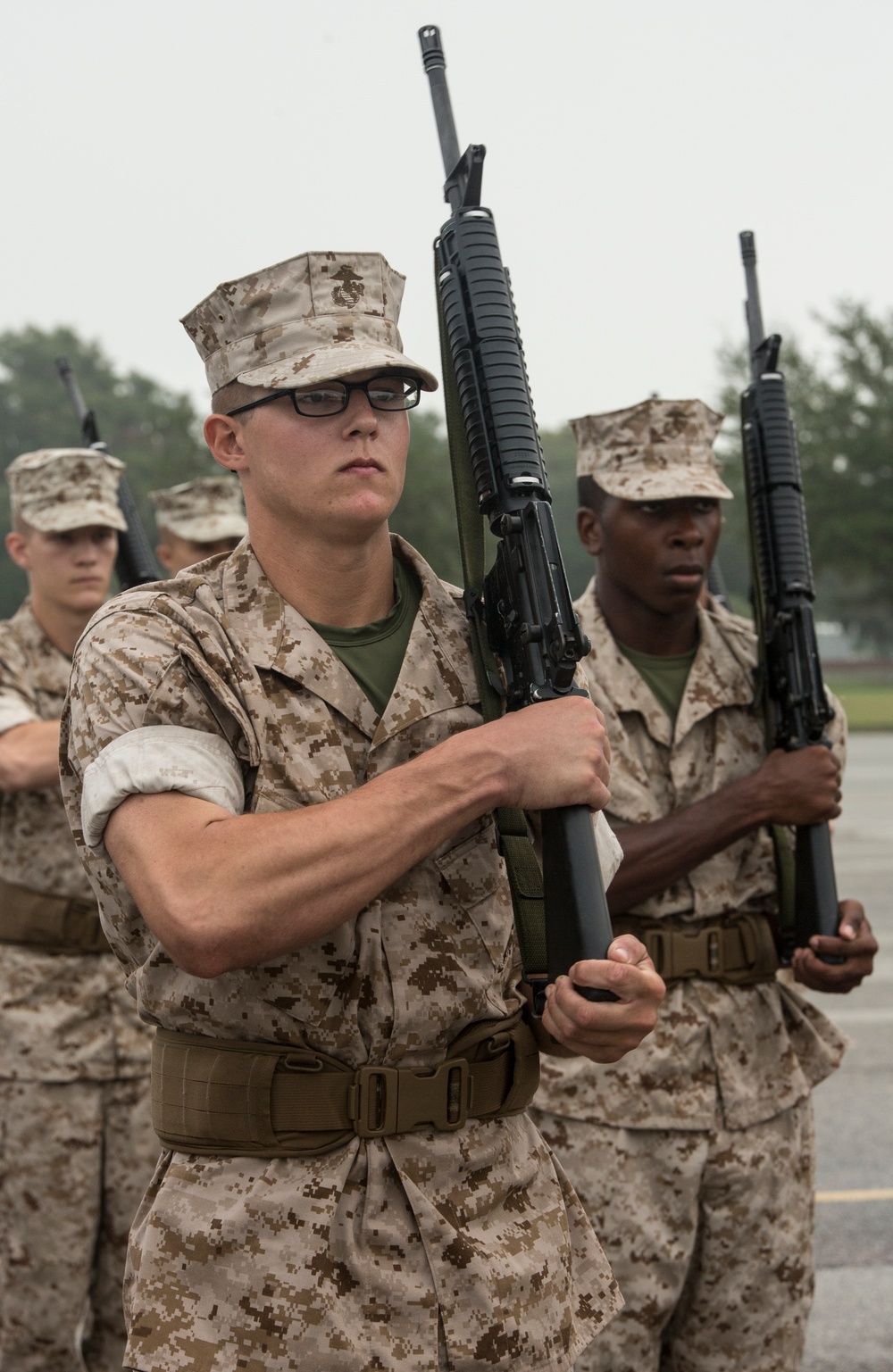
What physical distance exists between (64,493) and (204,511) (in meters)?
1.21

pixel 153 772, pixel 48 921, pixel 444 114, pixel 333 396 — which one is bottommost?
pixel 48 921

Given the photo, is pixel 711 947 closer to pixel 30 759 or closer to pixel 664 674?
pixel 664 674

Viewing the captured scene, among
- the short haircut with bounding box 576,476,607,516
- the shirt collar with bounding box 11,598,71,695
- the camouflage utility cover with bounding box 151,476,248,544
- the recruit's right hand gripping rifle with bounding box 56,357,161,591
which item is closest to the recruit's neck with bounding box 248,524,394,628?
the short haircut with bounding box 576,476,607,516

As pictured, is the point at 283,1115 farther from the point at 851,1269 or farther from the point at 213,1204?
the point at 851,1269

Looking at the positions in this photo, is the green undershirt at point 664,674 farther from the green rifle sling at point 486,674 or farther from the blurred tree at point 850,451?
the blurred tree at point 850,451

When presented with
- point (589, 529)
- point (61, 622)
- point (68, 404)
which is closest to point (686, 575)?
point (589, 529)

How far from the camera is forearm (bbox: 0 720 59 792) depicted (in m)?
3.87

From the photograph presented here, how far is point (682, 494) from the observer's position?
3592mm

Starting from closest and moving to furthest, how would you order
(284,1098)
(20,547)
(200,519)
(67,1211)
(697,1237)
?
(284,1098) < (697,1237) < (67,1211) < (20,547) < (200,519)

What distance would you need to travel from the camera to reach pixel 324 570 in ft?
7.59

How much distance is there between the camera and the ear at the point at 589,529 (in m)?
3.82

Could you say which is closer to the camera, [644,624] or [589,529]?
[644,624]

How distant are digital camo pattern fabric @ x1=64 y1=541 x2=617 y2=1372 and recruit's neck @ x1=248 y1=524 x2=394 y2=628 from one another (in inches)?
1.8

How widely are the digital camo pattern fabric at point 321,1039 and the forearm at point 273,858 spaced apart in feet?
0.51
